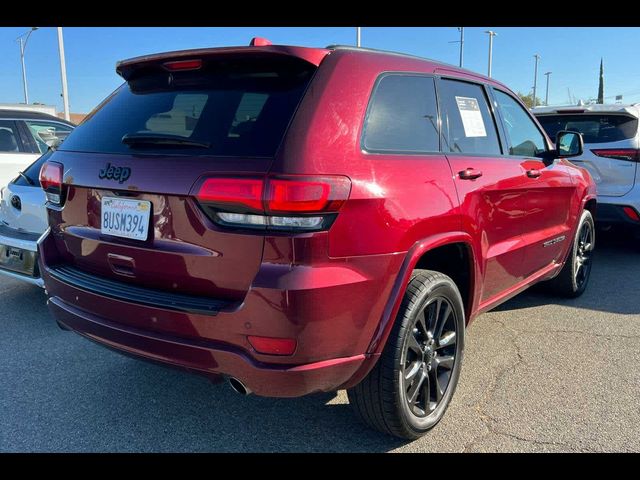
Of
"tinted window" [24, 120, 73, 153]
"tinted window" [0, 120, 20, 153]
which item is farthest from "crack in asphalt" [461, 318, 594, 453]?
"tinted window" [0, 120, 20, 153]

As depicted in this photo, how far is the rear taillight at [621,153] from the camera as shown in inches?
232

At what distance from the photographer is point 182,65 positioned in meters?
2.48

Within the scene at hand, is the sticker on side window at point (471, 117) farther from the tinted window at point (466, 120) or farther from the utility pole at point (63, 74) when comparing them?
the utility pole at point (63, 74)

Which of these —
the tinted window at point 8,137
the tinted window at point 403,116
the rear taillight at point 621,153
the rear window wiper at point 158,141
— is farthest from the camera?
the tinted window at point 8,137

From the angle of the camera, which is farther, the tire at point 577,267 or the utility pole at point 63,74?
the utility pole at point 63,74

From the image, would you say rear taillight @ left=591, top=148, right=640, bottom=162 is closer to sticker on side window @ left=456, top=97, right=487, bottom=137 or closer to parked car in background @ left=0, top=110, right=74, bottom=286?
sticker on side window @ left=456, top=97, right=487, bottom=137

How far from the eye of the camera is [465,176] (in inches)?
111

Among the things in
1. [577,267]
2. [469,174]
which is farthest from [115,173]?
[577,267]

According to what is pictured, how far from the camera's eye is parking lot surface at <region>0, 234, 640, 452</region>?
104 inches

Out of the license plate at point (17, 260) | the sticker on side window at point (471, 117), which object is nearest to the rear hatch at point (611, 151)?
the sticker on side window at point (471, 117)

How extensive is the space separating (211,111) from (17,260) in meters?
2.77

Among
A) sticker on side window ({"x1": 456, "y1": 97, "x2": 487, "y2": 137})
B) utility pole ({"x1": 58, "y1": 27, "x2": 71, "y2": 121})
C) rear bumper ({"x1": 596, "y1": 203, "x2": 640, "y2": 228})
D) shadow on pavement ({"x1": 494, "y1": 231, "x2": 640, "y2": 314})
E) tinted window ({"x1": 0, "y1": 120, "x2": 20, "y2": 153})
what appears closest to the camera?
sticker on side window ({"x1": 456, "y1": 97, "x2": 487, "y2": 137})

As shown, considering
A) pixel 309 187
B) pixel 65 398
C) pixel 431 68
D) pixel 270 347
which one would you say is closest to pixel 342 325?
pixel 270 347
